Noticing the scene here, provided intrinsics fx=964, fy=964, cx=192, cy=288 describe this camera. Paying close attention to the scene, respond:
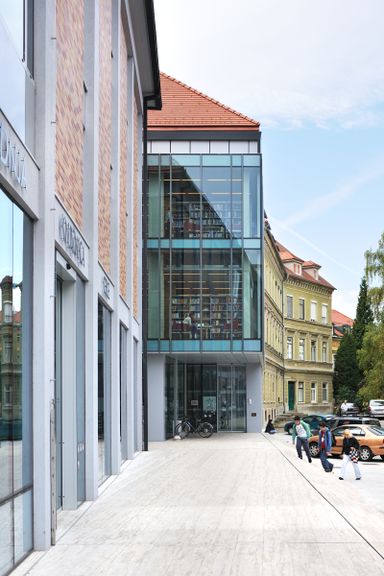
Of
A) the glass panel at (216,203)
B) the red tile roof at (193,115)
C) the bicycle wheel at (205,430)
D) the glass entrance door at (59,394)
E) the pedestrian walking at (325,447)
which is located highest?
the red tile roof at (193,115)

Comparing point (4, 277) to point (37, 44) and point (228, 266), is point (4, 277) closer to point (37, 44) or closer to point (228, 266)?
point (37, 44)

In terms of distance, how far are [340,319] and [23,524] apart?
10894 centimetres

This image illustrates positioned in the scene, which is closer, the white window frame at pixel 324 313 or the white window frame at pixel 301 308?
the white window frame at pixel 301 308

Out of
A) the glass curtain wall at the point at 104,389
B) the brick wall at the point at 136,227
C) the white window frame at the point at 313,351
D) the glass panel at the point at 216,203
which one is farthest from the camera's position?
the white window frame at the point at 313,351

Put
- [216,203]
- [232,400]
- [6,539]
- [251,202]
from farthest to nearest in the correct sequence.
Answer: [232,400] < [251,202] < [216,203] < [6,539]

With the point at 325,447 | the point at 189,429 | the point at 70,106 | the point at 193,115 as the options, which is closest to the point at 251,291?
the point at 189,429

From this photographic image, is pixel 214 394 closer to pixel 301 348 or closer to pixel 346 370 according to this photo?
pixel 301 348

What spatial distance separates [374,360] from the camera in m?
58.7

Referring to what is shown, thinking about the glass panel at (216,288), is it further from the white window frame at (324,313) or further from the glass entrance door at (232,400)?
the white window frame at (324,313)

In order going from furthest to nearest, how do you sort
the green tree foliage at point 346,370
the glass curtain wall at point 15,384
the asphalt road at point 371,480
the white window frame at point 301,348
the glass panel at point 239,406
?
the green tree foliage at point 346,370 → the white window frame at point 301,348 → the glass panel at point 239,406 → the asphalt road at point 371,480 → the glass curtain wall at point 15,384

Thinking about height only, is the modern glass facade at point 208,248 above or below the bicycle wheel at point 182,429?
above

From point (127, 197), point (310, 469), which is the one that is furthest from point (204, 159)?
point (310, 469)

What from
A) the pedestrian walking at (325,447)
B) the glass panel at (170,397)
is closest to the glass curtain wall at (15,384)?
the pedestrian walking at (325,447)

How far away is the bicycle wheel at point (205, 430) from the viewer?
42.8 m
